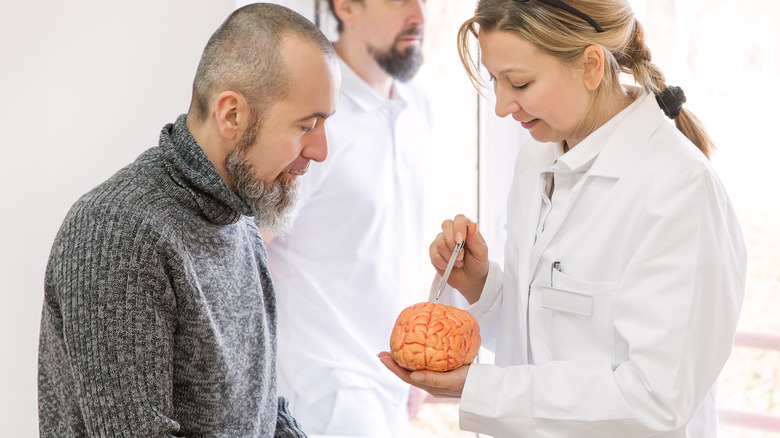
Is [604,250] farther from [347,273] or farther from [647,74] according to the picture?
[347,273]

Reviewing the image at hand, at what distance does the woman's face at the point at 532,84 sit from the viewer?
1417mm

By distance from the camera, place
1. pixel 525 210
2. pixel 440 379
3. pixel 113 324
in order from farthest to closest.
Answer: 1. pixel 525 210
2. pixel 440 379
3. pixel 113 324

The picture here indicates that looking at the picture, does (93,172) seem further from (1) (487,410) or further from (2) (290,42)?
(1) (487,410)

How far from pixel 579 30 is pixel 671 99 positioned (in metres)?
0.24

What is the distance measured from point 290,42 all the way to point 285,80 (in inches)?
2.7

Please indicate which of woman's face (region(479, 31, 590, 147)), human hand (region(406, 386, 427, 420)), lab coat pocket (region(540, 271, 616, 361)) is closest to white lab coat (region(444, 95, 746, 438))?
lab coat pocket (region(540, 271, 616, 361))

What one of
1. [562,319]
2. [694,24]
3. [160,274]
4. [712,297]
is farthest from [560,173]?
[694,24]

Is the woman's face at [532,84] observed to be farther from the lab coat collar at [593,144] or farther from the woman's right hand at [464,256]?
the woman's right hand at [464,256]

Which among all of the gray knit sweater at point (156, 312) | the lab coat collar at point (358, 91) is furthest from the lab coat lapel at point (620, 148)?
the lab coat collar at point (358, 91)

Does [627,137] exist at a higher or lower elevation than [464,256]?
higher

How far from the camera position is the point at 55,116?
2035mm

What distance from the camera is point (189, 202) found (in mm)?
1301

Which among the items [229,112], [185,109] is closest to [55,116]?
[185,109]

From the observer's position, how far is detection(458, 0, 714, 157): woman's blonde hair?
4.58 ft
